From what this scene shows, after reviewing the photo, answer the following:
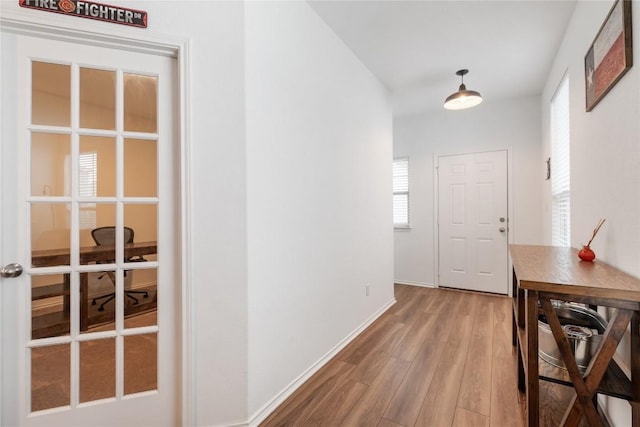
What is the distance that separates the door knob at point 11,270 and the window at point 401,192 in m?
4.25

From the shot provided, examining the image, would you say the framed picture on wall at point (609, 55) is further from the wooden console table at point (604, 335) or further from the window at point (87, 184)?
the window at point (87, 184)

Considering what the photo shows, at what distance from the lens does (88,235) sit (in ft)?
4.77

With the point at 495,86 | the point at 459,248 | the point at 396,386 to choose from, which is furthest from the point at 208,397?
the point at 495,86

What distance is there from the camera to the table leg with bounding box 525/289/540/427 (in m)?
1.21

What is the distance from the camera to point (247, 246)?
5.16 feet

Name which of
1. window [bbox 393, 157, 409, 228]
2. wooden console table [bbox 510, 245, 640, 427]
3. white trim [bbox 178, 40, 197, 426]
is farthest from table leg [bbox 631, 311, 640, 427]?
window [bbox 393, 157, 409, 228]

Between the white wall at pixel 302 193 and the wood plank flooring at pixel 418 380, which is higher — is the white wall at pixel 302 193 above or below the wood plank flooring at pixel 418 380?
above

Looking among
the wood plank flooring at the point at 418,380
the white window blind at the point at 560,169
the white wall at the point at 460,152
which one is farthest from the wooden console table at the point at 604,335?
the white wall at the point at 460,152

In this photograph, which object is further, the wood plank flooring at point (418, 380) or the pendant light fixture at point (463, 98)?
the pendant light fixture at point (463, 98)

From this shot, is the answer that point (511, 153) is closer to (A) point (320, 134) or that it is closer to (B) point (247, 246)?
(A) point (320, 134)

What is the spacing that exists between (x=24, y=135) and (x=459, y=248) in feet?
15.0

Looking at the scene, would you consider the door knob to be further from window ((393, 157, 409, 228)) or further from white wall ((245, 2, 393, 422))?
window ((393, 157, 409, 228))

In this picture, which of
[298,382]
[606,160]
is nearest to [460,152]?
[606,160]

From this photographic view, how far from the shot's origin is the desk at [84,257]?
4.60 feet
